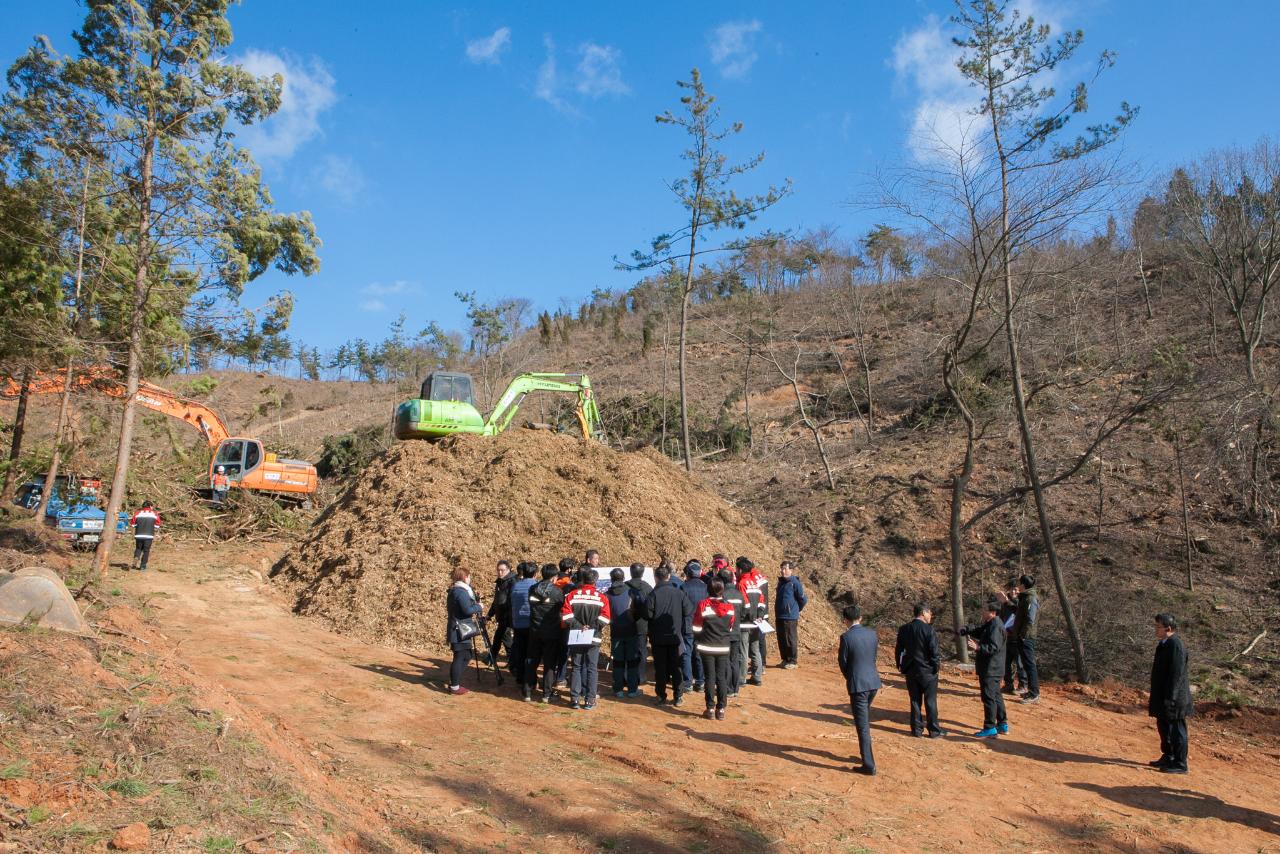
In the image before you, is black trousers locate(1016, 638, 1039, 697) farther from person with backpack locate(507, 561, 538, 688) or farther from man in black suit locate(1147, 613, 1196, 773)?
person with backpack locate(507, 561, 538, 688)

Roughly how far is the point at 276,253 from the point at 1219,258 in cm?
2592

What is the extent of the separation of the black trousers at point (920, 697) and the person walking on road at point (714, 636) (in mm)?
2128

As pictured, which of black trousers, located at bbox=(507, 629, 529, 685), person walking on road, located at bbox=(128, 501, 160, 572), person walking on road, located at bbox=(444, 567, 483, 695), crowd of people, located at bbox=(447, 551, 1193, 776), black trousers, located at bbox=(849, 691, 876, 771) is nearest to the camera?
black trousers, located at bbox=(849, 691, 876, 771)

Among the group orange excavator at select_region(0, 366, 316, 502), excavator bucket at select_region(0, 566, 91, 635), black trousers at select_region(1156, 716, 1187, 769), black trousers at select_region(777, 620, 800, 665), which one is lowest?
black trousers at select_region(1156, 716, 1187, 769)

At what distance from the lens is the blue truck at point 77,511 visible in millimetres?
17656

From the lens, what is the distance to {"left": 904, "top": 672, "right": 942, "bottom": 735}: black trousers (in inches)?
372

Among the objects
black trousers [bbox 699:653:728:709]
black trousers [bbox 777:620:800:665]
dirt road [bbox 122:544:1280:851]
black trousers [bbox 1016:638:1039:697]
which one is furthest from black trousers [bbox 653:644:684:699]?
black trousers [bbox 1016:638:1039:697]

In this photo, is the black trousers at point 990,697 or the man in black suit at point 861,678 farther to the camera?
the black trousers at point 990,697

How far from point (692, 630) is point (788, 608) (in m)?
3.19

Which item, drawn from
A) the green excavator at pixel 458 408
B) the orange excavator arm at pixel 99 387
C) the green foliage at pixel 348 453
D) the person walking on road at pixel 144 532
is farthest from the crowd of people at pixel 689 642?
the green foliage at pixel 348 453

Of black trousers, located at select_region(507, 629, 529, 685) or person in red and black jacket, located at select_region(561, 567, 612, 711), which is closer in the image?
person in red and black jacket, located at select_region(561, 567, 612, 711)

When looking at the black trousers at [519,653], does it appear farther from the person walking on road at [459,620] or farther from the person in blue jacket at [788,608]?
the person in blue jacket at [788,608]

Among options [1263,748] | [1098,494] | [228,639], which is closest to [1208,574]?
[1098,494]

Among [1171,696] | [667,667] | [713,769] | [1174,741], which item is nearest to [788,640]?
[667,667]
